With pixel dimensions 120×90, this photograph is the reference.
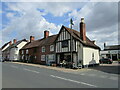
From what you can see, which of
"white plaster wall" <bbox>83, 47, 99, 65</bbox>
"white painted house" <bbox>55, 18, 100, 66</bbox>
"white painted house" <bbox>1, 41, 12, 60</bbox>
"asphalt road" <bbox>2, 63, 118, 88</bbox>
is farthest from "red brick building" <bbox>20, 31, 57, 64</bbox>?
"white painted house" <bbox>1, 41, 12, 60</bbox>

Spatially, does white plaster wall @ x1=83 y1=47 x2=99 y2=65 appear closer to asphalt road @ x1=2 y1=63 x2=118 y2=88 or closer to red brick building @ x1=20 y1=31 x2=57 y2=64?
red brick building @ x1=20 y1=31 x2=57 y2=64

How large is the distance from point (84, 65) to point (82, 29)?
21.4 feet

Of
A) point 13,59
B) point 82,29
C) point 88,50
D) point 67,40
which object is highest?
point 82,29

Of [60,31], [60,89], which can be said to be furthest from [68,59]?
[60,89]

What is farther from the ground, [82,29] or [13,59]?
[82,29]

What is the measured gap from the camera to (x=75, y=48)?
2350 centimetres

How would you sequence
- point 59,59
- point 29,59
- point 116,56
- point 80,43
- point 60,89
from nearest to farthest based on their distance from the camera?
point 60,89 < point 80,43 < point 59,59 < point 29,59 < point 116,56

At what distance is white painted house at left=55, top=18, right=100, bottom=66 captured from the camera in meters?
23.1

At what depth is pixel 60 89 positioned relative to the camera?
732cm

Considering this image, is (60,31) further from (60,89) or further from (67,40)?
(60,89)

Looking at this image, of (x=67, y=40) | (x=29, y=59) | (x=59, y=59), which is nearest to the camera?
(x=67, y=40)

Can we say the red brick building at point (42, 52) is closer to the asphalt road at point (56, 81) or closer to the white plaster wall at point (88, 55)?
the white plaster wall at point (88, 55)

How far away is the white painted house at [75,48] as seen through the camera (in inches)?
908

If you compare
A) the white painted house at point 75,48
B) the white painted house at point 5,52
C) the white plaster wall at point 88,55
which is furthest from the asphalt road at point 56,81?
the white painted house at point 5,52
